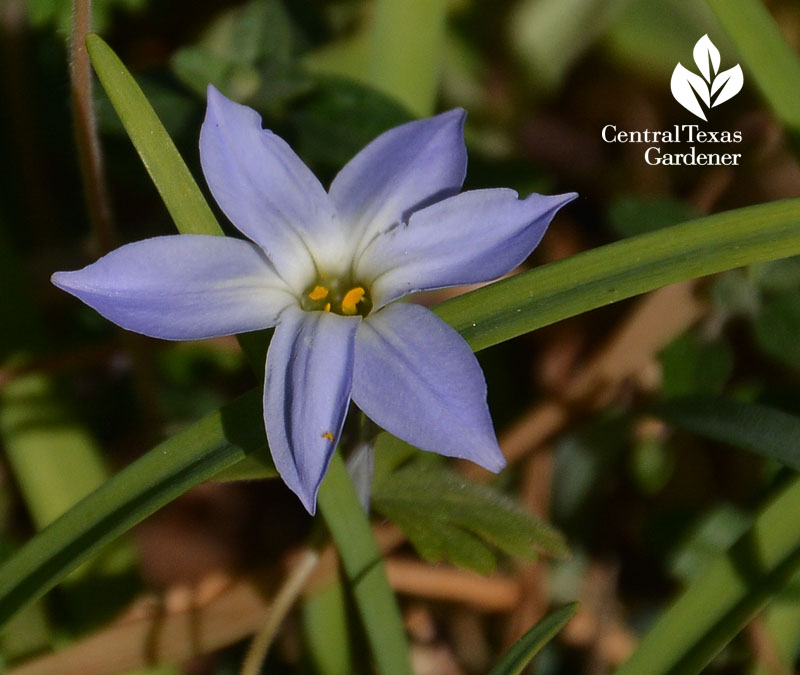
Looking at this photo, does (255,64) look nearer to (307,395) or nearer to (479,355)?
(479,355)

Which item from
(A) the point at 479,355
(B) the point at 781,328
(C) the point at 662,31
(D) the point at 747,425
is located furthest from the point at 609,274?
(C) the point at 662,31

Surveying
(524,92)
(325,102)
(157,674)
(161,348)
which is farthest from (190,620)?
(524,92)

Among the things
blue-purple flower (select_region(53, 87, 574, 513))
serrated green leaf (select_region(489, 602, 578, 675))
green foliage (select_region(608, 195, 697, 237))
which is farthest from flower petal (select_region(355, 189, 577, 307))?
green foliage (select_region(608, 195, 697, 237))

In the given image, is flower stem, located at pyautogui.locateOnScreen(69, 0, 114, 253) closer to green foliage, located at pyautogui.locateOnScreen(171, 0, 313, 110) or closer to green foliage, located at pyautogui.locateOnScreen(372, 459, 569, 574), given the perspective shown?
green foliage, located at pyautogui.locateOnScreen(171, 0, 313, 110)

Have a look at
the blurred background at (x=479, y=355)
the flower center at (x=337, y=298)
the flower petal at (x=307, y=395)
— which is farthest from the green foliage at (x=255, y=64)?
the flower petal at (x=307, y=395)

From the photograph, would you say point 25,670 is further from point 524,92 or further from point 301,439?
point 524,92

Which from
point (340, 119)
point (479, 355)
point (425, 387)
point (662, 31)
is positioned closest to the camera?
point (425, 387)
